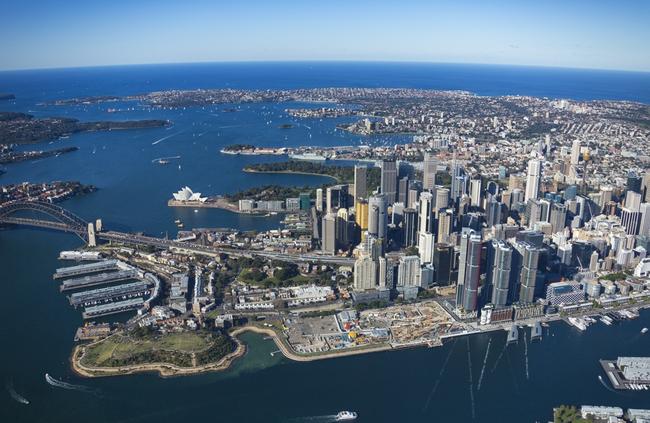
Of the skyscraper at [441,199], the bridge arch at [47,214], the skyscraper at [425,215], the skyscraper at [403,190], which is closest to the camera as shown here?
the skyscraper at [425,215]

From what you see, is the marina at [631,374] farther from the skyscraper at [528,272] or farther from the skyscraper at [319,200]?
the skyscraper at [319,200]

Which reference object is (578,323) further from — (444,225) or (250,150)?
(250,150)

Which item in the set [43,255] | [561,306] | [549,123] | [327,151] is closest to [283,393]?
[561,306]

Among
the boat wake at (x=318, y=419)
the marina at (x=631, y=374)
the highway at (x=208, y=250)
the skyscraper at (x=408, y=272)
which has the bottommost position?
the boat wake at (x=318, y=419)

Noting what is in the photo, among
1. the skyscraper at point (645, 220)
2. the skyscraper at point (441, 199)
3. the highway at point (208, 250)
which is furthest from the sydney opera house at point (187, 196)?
the skyscraper at point (645, 220)

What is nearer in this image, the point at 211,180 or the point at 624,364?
the point at 624,364

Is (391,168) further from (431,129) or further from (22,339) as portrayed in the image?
(431,129)
